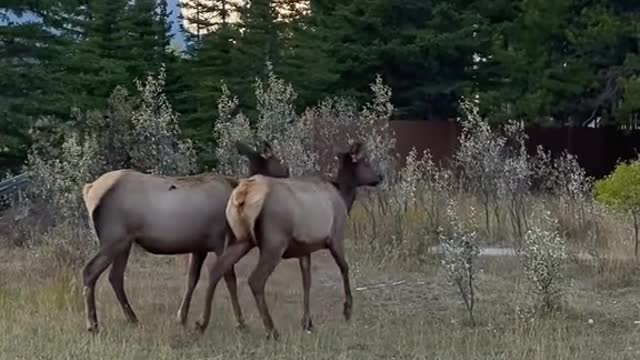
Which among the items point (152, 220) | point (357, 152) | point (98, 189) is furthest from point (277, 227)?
point (357, 152)

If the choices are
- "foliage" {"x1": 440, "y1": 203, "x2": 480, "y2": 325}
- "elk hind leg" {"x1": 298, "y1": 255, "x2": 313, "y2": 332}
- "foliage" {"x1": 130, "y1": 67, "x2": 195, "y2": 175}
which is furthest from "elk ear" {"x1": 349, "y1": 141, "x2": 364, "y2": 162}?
"foliage" {"x1": 130, "y1": 67, "x2": 195, "y2": 175}

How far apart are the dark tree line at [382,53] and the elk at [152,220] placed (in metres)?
15.7

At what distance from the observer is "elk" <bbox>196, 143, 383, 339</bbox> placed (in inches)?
378

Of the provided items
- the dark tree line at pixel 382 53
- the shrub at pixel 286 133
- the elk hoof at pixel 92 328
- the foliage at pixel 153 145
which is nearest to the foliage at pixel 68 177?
the foliage at pixel 153 145

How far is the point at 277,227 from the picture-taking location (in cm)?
962

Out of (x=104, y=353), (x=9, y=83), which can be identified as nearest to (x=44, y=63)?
(x=9, y=83)

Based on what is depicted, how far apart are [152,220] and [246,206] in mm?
1071

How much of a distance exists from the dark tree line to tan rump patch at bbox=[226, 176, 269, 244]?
53.9 feet

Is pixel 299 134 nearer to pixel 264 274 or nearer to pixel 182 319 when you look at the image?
pixel 182 319

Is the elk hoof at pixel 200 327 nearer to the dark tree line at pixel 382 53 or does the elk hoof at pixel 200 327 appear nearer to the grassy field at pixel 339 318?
the grassy field at pixel 339 318

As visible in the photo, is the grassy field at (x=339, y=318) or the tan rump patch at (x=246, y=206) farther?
the tan rump patch at (x=246, y=206)

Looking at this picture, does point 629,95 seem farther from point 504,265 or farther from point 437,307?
point 437,307

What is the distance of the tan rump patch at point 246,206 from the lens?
9602mm

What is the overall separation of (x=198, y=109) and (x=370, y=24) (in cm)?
569
